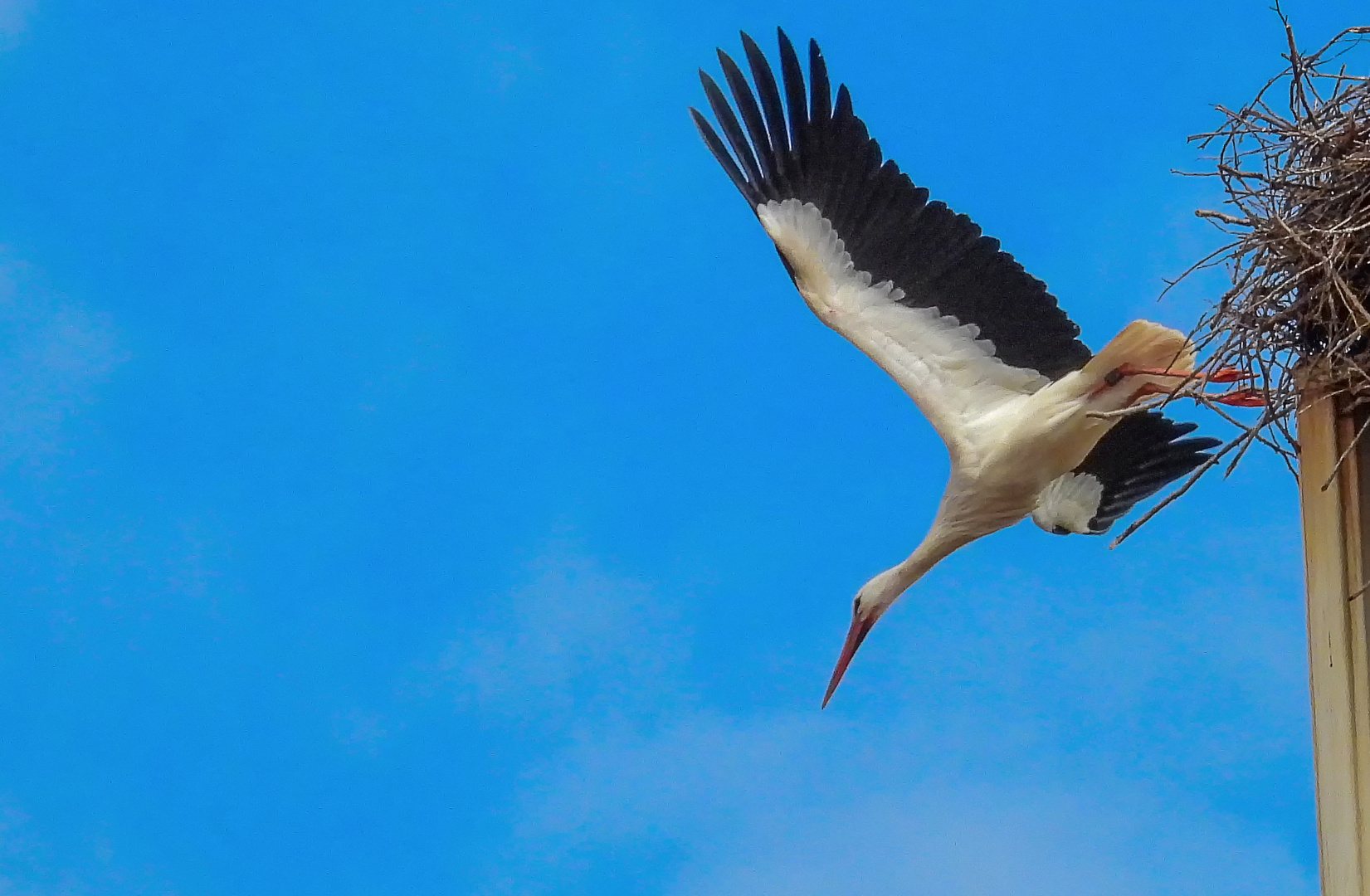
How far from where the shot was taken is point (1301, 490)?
13.5 ft

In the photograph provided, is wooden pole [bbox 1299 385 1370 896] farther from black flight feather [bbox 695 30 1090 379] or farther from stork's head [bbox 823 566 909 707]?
stork's head [bbox 823 566 909 707]

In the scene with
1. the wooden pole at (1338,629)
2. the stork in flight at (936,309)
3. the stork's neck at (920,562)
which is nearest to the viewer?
the wooden pole at (1338,629)

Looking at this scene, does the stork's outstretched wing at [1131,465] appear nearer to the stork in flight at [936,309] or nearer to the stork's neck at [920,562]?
the stork in flight at [936,309]

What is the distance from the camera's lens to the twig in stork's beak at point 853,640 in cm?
641

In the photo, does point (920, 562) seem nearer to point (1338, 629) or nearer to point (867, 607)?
point (867, 607)

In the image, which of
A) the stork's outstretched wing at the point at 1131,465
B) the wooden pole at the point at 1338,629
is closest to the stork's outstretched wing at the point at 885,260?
the stork's outstretched wing at the point at 1131,465

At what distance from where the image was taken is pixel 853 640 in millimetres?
6449

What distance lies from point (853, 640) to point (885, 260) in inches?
55.7

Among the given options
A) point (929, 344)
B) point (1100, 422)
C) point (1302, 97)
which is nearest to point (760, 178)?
point (929, 344)

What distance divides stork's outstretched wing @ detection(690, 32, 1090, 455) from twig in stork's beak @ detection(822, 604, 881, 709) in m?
0.89

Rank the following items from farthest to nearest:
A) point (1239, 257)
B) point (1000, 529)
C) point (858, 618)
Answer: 1. point (858, 618)
2. point (1000, 529)
3. point (1239, 257)

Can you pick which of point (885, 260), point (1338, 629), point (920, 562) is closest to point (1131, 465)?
point (920, 562)

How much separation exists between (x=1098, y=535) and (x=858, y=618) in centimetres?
88

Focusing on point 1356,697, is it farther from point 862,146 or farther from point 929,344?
point 862,146
